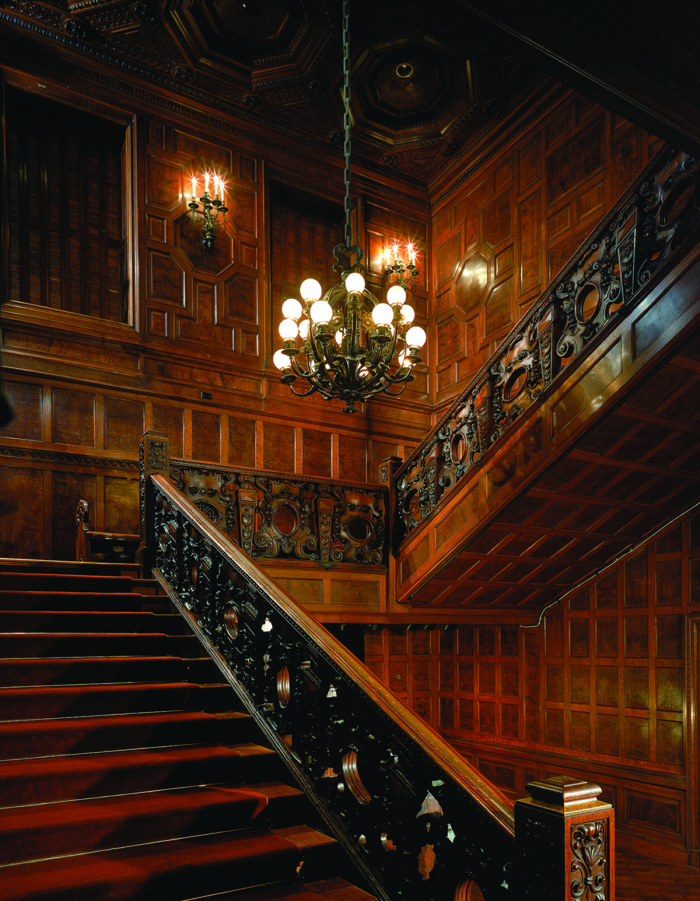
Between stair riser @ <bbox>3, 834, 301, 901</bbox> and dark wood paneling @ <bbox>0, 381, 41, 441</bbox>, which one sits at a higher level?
dark wood paneling @ <bbox>0, 381, 41, 441</bbox>

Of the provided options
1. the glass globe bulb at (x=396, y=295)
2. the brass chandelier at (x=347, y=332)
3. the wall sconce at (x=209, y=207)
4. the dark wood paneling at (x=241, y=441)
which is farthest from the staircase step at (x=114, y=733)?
the wall sconce at (x=209, y=207)

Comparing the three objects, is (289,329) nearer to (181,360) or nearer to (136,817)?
(181,360)

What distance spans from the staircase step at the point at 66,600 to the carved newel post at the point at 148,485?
59cm

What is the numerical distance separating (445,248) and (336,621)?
210 inches

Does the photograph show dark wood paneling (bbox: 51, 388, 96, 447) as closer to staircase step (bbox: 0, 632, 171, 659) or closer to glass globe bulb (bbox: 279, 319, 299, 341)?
glass globe bulb (bbox: 279, 319, 299, 341)

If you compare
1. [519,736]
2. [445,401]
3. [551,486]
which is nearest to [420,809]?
[551,486]

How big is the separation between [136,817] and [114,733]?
0.53 meters

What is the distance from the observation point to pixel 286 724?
2939 millimetres

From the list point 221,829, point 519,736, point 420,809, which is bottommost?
point 519,736

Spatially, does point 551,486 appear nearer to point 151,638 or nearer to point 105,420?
point 151,638

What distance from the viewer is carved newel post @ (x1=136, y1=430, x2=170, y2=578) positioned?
465 cm

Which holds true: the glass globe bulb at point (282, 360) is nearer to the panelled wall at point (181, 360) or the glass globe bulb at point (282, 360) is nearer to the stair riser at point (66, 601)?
the stair riser at point (66, 601)

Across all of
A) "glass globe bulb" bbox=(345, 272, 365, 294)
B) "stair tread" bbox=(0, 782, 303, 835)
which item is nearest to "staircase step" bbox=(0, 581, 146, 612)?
"stair tread" bbox=(0, 782, 303, 835)

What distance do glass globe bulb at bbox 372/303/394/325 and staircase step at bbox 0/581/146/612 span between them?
2344 millimetres
